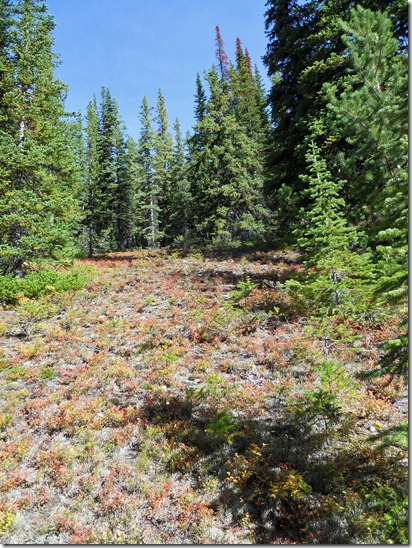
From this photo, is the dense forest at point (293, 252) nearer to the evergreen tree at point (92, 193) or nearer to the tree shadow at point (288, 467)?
the tree shadow at point (288, 467)

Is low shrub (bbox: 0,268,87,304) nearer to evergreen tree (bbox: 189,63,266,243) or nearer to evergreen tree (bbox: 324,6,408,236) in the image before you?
evergreen tree (bbox: 189,63,266,243)

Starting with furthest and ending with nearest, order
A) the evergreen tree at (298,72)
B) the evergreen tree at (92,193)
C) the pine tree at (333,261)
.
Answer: the evergreen tree at (92,193) → the evergreen tree at (298,72) → the pine tree at (333,261)

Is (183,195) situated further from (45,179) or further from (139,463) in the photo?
(139,463)

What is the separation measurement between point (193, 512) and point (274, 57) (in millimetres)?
20841

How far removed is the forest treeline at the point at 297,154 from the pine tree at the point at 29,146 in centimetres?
7

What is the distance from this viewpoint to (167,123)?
44156mm

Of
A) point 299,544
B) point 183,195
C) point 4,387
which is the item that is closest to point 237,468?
point 299,544

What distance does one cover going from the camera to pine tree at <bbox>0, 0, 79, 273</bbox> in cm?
1567

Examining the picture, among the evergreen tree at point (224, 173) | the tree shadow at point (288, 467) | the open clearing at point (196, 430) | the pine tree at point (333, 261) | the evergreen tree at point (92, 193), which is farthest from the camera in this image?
the evergreen tree at point (92, 193)

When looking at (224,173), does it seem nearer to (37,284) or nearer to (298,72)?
(298,72)

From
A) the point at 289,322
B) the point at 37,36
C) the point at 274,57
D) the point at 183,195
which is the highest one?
the point at 37,36

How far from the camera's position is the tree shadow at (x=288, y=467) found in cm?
517

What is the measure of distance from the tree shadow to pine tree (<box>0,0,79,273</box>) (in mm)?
11951

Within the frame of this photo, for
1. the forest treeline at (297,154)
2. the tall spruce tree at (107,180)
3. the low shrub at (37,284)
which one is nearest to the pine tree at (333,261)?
the forest treeline at (297,154)
